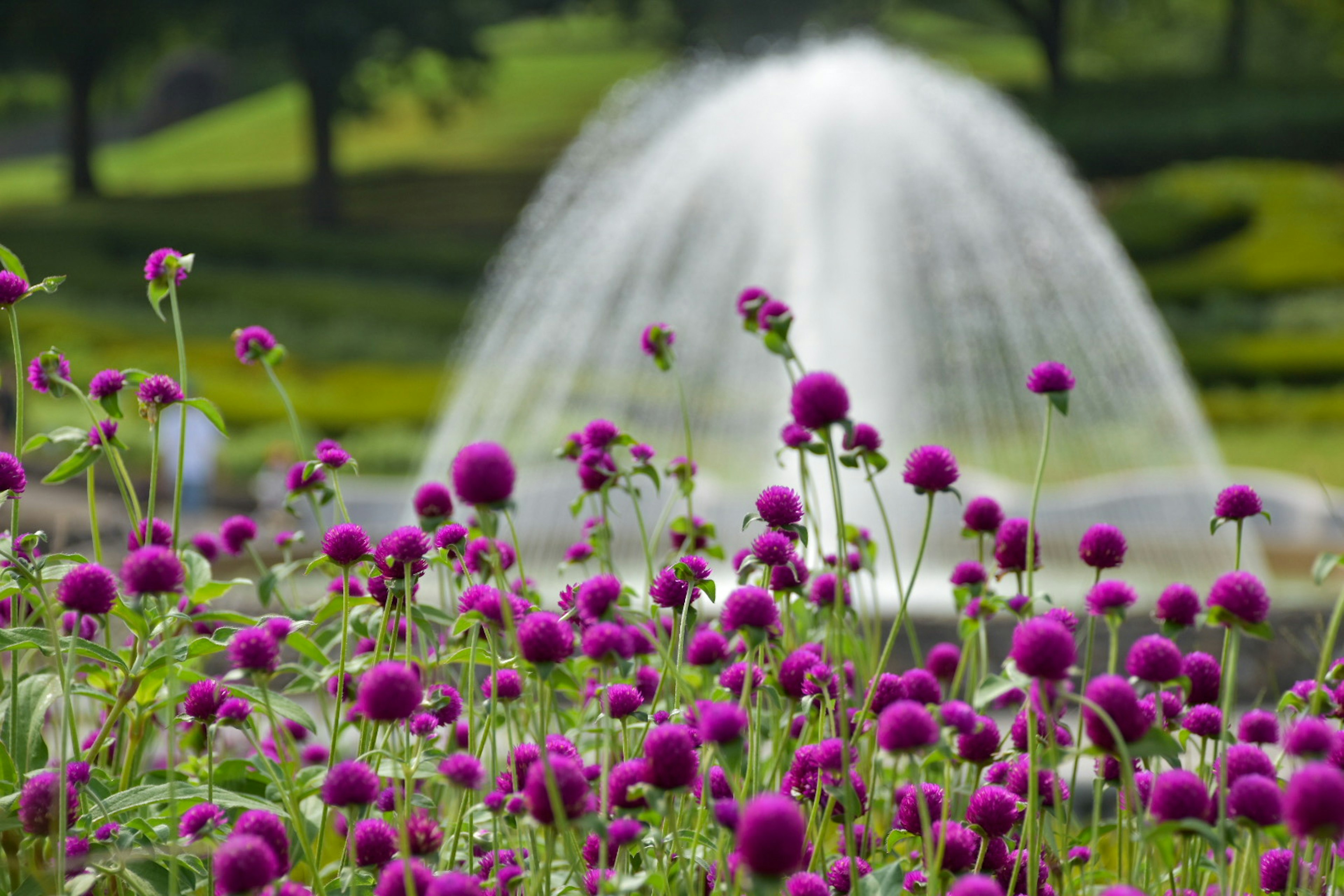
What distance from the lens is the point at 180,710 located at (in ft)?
5.15

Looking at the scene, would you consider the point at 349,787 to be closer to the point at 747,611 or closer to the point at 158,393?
the point at 747,611

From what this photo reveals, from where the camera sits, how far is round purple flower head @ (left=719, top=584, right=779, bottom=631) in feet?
3.89

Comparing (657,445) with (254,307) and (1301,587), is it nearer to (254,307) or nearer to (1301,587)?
(1301,587)

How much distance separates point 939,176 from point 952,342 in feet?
24.8

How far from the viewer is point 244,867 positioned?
93 cm

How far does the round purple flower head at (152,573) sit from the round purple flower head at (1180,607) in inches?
37.5

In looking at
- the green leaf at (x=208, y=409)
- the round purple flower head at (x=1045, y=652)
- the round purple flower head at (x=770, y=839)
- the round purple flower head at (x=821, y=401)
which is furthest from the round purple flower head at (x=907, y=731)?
the green leaf at (x=208, y=409)

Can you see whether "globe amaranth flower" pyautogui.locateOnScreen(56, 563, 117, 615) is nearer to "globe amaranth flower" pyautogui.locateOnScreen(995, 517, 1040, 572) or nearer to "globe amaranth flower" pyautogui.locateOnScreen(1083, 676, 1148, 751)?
"globe amaranth flower" pyautogui.locateOnScreen(1083, 676, 1148, 751)

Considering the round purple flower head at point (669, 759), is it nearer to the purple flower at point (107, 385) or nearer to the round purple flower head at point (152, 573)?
the round purple flower head at point (152, 573)

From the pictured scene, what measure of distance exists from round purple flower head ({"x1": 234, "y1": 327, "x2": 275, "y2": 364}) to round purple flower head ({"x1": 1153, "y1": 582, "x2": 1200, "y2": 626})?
121 cm

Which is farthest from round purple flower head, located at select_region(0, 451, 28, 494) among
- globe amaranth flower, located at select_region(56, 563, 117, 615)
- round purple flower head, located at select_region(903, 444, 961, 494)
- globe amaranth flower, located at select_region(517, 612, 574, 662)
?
round purple flower head, located at select_region(903, 444, 961, 494)

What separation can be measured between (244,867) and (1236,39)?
1297 inches

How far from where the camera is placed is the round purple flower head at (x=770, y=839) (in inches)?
32.8

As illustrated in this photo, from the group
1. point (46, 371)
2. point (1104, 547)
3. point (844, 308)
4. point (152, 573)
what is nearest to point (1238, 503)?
point (1104, 547)
